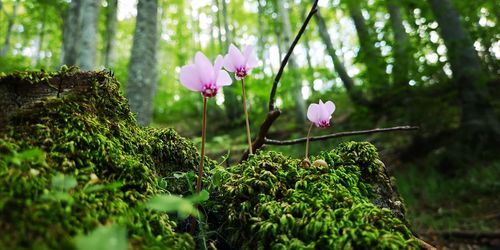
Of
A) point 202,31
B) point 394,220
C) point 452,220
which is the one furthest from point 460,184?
point 202,31

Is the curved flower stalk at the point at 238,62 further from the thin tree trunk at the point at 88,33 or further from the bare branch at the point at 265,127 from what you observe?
the thin tree trunk at the point at 88,33

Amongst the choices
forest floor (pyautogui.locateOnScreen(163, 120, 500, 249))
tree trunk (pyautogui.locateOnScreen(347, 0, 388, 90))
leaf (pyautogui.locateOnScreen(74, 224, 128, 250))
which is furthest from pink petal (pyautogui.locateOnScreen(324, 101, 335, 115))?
tree trunk (pyautogui.locateOnScreen(347, 0, 388, 90))

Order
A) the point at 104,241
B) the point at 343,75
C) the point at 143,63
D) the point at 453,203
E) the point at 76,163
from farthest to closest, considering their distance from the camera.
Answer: the point at 343,75
the point at 143,63
the point at 453,203
the point at 76,163
the point at 104,241

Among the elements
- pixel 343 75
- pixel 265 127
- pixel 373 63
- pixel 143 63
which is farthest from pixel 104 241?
pixel 343 75

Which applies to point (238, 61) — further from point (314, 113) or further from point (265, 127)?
point (314, 113)

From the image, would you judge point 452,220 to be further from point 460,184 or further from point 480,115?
point 480,115

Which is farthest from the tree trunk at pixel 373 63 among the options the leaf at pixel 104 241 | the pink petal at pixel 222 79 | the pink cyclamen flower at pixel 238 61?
the leaf at pixel 104 241

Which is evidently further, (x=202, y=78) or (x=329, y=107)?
(x=329, y=107)
